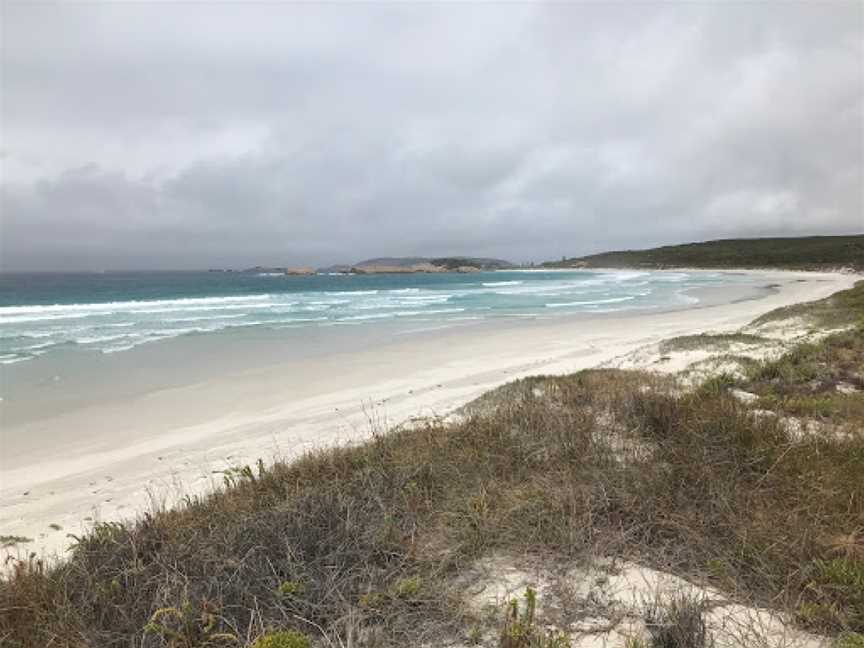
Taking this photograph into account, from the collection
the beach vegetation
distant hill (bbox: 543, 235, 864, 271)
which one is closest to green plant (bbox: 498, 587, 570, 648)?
the beach vegetation

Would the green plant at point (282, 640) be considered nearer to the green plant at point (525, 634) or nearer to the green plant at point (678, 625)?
the green plant at point (525, 634)

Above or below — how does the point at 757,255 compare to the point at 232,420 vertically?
above

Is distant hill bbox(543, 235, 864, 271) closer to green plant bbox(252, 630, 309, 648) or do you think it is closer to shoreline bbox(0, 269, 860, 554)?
shoreline bbox(0, 269, 860, 554)

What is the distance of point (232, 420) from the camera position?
10.4 metres

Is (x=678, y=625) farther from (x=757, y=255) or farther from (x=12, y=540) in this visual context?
(x=757, y=255)

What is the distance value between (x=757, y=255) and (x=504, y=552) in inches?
5397

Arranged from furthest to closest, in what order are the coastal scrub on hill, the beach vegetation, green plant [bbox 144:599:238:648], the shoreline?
the shoreline, the beach vegetation, the coastal scrub on hill, green plant [bbox 144:599:238:648]

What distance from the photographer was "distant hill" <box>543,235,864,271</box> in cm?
9038

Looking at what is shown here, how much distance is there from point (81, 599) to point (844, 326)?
18.2m

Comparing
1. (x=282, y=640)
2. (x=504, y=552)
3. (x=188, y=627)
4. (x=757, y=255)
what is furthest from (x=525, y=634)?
(x=757, y=255)

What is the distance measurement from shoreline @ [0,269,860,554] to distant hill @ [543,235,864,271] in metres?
78.1

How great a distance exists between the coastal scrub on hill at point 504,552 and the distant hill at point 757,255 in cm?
8623

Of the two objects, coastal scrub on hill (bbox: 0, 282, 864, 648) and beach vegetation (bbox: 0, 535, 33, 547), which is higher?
coastal scrub on hill (bbox: 0, 282, 864, 648)

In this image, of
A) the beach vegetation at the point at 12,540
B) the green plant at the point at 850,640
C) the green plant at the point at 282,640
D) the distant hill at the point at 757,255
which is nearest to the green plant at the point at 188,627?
the green plant at the point at 282,640
